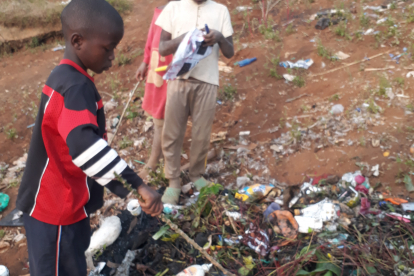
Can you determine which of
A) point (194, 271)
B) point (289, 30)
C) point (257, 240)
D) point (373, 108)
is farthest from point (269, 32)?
point (194, 271)

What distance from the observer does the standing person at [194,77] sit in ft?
8.99

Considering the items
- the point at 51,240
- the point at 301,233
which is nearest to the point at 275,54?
the point at 301,233

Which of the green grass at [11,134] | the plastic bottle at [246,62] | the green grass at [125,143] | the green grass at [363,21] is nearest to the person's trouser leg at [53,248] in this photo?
the green grass at [125,143]

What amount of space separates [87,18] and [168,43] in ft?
4.11

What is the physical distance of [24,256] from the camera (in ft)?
10.3

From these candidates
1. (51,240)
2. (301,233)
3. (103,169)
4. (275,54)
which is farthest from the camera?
(275,54)

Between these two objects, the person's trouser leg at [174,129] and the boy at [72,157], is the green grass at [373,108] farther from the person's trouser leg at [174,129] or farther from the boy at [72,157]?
the boy at [72,157]

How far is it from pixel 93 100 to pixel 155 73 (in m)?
1.73

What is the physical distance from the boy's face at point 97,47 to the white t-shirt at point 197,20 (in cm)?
122

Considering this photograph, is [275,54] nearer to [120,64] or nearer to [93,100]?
[120,64]

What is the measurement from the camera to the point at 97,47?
1.58m

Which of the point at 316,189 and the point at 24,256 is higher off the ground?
the point at 316,189

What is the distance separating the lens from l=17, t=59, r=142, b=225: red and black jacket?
140cm

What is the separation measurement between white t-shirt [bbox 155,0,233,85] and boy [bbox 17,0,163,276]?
121 centimetres
